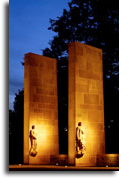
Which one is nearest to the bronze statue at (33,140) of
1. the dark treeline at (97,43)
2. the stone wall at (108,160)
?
the stone wall at (108,160)

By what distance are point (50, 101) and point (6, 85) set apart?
41.6 feet

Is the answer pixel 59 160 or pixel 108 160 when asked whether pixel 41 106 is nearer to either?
pixel 59 160

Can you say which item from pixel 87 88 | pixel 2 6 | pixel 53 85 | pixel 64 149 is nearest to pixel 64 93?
pixel 64 149

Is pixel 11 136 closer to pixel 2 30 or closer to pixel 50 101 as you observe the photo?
pixel 50 101

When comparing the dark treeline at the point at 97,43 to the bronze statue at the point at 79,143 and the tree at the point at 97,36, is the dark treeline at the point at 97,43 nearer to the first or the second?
the tree at the point at 97,36

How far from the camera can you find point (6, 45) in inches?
409

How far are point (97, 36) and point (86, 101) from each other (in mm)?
10793

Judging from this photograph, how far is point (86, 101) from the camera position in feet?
64.4

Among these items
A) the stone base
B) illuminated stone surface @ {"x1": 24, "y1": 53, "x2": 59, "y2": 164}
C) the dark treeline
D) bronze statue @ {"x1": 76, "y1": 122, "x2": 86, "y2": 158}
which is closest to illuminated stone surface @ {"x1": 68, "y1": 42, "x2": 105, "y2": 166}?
bronze statue @ {"x1": 76, "y1": 122, "x2": 86, "y2": 158}

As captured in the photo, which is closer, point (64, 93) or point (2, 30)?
point (2, 30)

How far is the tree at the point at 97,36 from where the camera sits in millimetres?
27666

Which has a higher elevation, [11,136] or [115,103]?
[115,103]

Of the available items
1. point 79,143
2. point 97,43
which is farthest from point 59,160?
point 97,43

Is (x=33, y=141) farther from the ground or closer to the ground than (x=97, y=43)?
closer to the ground
